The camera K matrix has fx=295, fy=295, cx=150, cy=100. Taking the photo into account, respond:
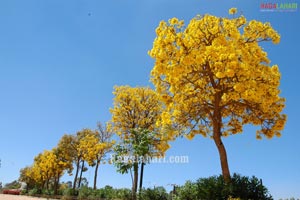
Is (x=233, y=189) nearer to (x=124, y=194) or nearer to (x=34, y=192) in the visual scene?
(x=124, y=194)

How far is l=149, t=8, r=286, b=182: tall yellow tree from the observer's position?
11141mm

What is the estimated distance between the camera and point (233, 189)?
1102 centimetres

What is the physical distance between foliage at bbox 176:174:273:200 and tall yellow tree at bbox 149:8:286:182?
431mm

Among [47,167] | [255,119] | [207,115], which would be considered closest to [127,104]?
[207,115]

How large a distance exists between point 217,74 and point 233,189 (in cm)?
433

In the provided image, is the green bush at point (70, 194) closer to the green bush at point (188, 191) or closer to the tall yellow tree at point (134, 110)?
the tall yellow tree at point (134, 110)

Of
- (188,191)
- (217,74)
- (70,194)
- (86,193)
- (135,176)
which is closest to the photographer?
(217,74)

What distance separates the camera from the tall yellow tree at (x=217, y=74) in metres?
11.1

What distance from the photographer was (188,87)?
13078 millimetres

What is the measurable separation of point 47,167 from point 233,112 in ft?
116

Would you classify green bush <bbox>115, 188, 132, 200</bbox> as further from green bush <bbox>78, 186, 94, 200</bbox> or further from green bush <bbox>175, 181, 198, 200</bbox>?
green bush <bbox>175, 181, 198, 200</bbox>

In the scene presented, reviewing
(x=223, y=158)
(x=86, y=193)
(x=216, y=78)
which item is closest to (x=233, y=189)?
(x=223, y=158)

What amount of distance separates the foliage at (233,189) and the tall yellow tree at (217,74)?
1.41 feet

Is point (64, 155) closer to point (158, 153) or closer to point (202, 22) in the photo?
point (158, 153)
